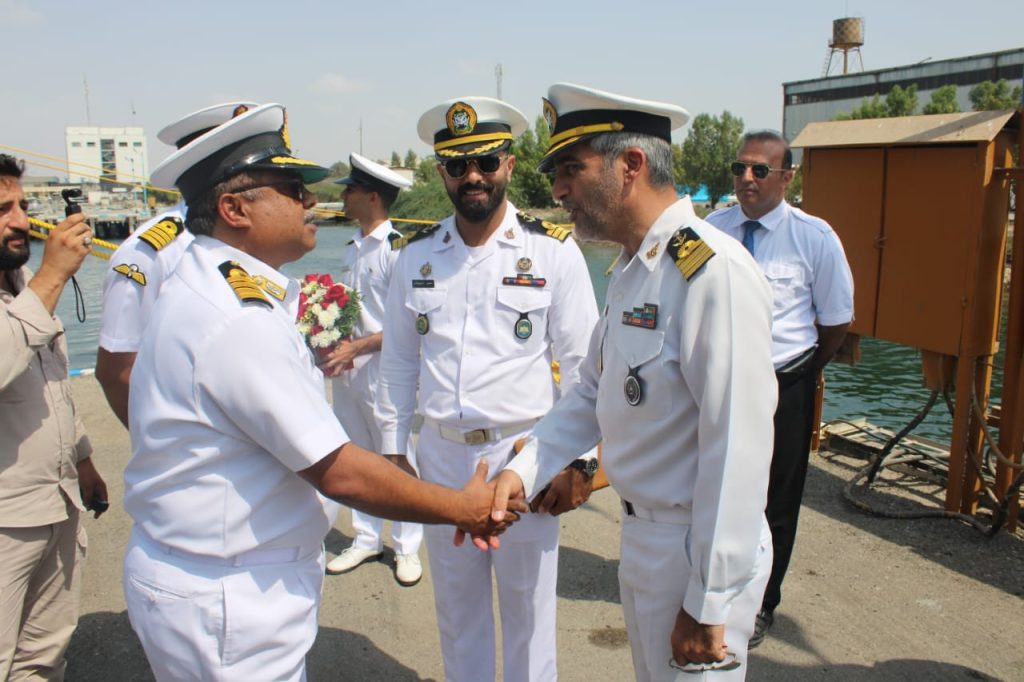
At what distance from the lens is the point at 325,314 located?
4.05 metres

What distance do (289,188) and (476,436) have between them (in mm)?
1299

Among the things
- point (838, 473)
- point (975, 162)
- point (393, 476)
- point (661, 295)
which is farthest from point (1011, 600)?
point (393, 476)

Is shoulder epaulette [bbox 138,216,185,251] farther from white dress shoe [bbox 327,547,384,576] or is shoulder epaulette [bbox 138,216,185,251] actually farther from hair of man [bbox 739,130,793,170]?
hair of man [bbox 739,130,793,170]

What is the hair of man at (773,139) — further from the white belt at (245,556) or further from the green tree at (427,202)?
the green tree at (427,202)

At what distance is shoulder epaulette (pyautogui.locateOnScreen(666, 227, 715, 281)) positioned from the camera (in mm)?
1854

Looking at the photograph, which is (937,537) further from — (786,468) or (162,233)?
(162,233)

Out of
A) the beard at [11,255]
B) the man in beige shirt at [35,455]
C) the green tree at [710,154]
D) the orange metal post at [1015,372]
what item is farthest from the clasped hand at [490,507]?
the green tree at [710,154]

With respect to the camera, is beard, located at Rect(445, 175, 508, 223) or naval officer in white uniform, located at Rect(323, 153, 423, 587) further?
naval officer in white uniform, located at Rect(323, 153, 423, 587)

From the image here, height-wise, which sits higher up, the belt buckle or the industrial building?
the industrial building

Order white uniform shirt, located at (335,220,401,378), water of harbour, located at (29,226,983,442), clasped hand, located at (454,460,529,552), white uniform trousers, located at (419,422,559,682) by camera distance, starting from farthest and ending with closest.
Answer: water of harbour, located at (29,226,983,442), white uniform shirt, located at (335,220,401,378), white uniform trousers, located at (419,422,559,682), clasped hand, located at (454,460,529,552)

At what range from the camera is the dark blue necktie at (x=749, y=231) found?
13.1ft

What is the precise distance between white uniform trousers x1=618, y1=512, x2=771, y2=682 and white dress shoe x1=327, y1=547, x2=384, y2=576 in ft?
8.82

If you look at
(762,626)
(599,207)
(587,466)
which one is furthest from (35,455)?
(762,626)

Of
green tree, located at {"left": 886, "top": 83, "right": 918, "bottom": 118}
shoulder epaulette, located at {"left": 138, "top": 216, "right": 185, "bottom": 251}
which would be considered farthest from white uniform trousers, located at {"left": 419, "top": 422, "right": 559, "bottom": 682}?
green tree, located at {"left": 886, "top": 83, "right": 918, "bottom": 118}
